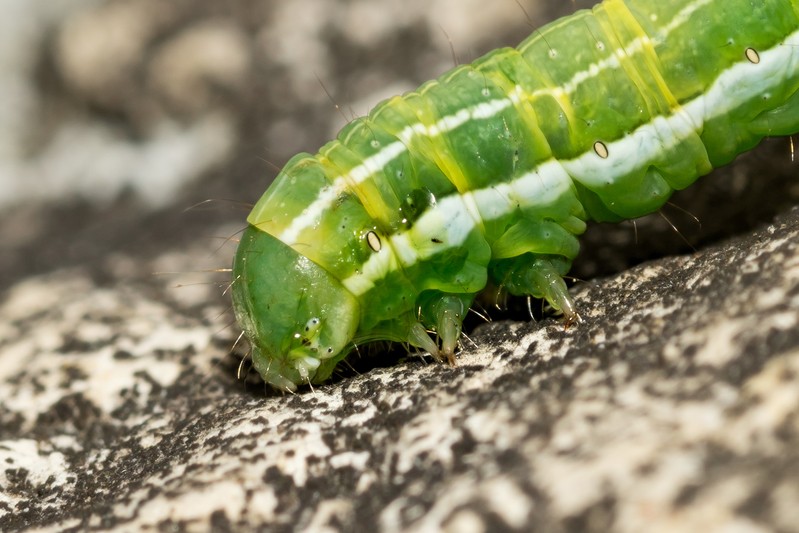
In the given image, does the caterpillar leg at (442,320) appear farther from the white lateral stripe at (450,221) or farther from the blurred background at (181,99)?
the blurred background at (181,99)

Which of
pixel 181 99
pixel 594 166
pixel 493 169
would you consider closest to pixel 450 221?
pixel 493 169

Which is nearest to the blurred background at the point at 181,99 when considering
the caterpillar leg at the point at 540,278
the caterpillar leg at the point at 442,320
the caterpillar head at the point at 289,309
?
the caterpillar head at the point at 289,309

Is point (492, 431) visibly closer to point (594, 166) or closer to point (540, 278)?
point (540, 278)

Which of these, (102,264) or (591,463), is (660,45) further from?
(102,264)

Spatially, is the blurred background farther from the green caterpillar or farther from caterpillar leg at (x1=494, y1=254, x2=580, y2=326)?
caterpillar leg at (x1=494, y1=254, x2=580, y2=326)

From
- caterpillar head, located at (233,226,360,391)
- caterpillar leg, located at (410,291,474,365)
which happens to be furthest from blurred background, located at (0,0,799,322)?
caterpillar leg, located at (410,291,474,365)

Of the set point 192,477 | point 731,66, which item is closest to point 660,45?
point 731,66
